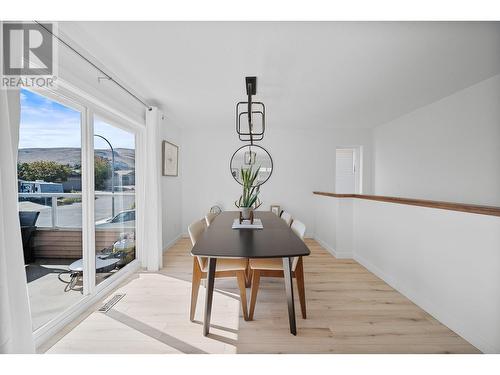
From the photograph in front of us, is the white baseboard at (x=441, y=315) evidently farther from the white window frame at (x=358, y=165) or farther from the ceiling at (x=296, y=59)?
the white window frame at (x=358, y=165)

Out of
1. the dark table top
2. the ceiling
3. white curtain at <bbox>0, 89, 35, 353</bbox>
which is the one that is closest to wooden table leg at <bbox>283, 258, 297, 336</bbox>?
the dark table top

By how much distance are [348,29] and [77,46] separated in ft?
6.80

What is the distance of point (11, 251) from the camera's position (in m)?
1.20

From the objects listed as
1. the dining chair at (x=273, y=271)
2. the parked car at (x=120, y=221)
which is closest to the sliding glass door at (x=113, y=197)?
the parked car at (x=120, y=221)

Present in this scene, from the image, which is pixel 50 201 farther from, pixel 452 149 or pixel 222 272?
pixel 452 149

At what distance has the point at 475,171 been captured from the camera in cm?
279

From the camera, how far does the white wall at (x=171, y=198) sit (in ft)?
13.0

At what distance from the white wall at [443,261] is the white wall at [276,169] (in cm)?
183

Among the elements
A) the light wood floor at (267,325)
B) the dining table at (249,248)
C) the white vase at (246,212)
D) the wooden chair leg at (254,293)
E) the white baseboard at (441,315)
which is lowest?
the light wood floor at (267,325)

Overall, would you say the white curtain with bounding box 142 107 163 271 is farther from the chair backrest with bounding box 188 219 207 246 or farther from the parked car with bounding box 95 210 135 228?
the chair backrest with bounding box 188 219 207 246

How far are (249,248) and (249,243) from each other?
127 mm

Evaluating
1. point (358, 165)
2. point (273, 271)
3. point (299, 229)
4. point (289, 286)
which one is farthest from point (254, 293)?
point (358, 165)

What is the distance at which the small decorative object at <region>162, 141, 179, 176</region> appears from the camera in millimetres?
3754
